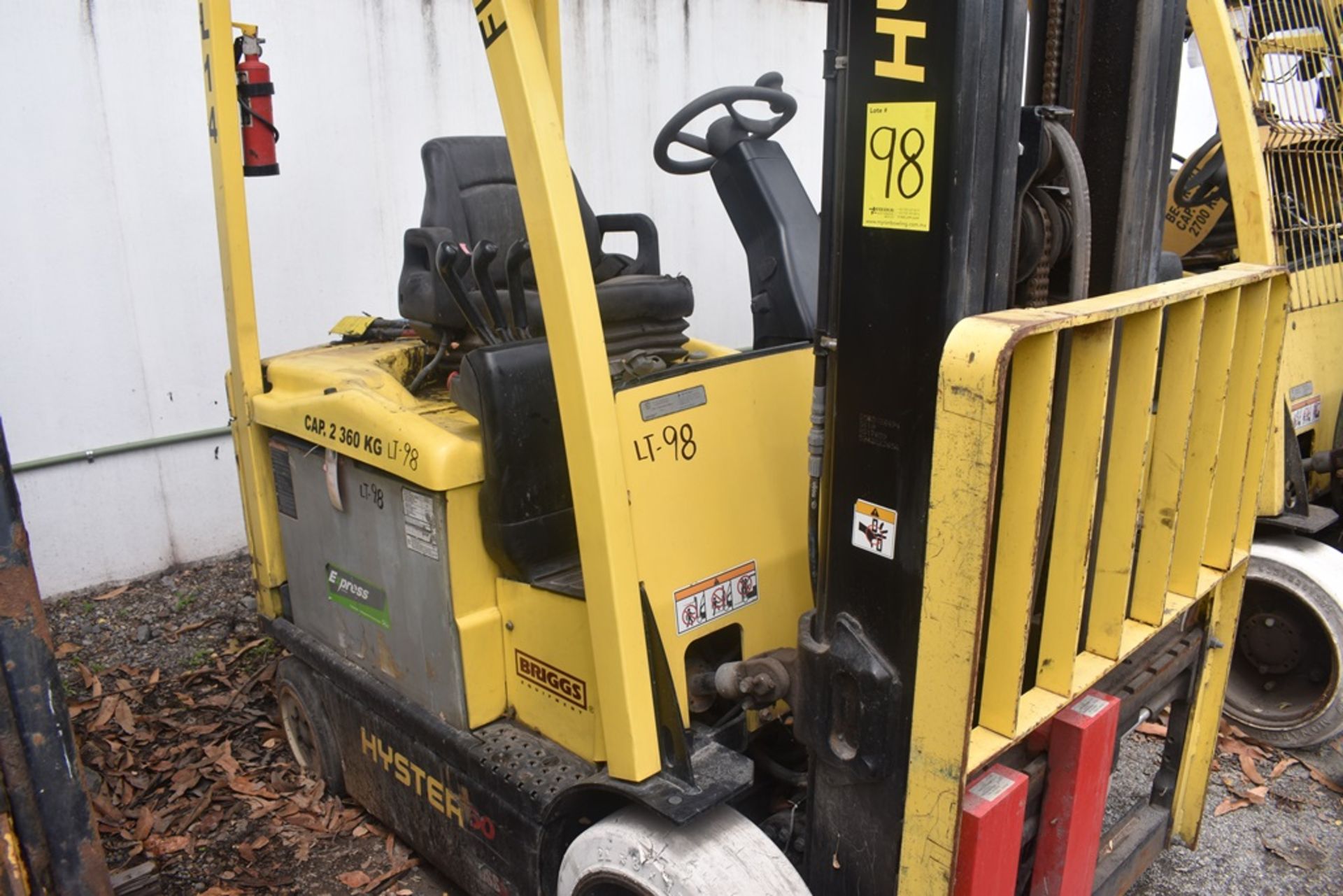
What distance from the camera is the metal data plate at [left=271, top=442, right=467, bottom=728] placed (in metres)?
2.60

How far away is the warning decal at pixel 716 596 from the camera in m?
2.35

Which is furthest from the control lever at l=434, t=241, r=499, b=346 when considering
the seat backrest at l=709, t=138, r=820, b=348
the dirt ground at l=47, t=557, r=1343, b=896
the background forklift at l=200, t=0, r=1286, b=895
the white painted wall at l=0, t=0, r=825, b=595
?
the white painted wall at l=0, t=0, r=825, b=595

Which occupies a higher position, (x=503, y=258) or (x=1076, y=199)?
(x=1076, y=199)

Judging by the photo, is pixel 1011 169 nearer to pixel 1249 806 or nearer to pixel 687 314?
pixel 687 314

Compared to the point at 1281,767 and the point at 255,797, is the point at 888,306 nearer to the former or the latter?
the point at 255,797

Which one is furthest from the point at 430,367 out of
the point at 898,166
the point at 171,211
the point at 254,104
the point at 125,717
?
the point at 171,211

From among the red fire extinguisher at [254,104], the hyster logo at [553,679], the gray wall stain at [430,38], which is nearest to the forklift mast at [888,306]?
the hyster logo at [553,679]

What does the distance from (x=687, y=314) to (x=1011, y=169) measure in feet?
4.92

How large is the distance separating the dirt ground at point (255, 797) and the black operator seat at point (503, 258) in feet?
5.64

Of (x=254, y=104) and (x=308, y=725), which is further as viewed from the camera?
(x=308, y=725)

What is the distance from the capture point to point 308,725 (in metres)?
3.51

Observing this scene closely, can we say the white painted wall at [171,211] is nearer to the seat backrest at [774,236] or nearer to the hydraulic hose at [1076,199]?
the seat backrest at [774,236]

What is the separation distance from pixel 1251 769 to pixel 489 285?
3.21 metres

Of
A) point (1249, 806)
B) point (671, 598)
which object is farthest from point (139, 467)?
point (1249, 806)
